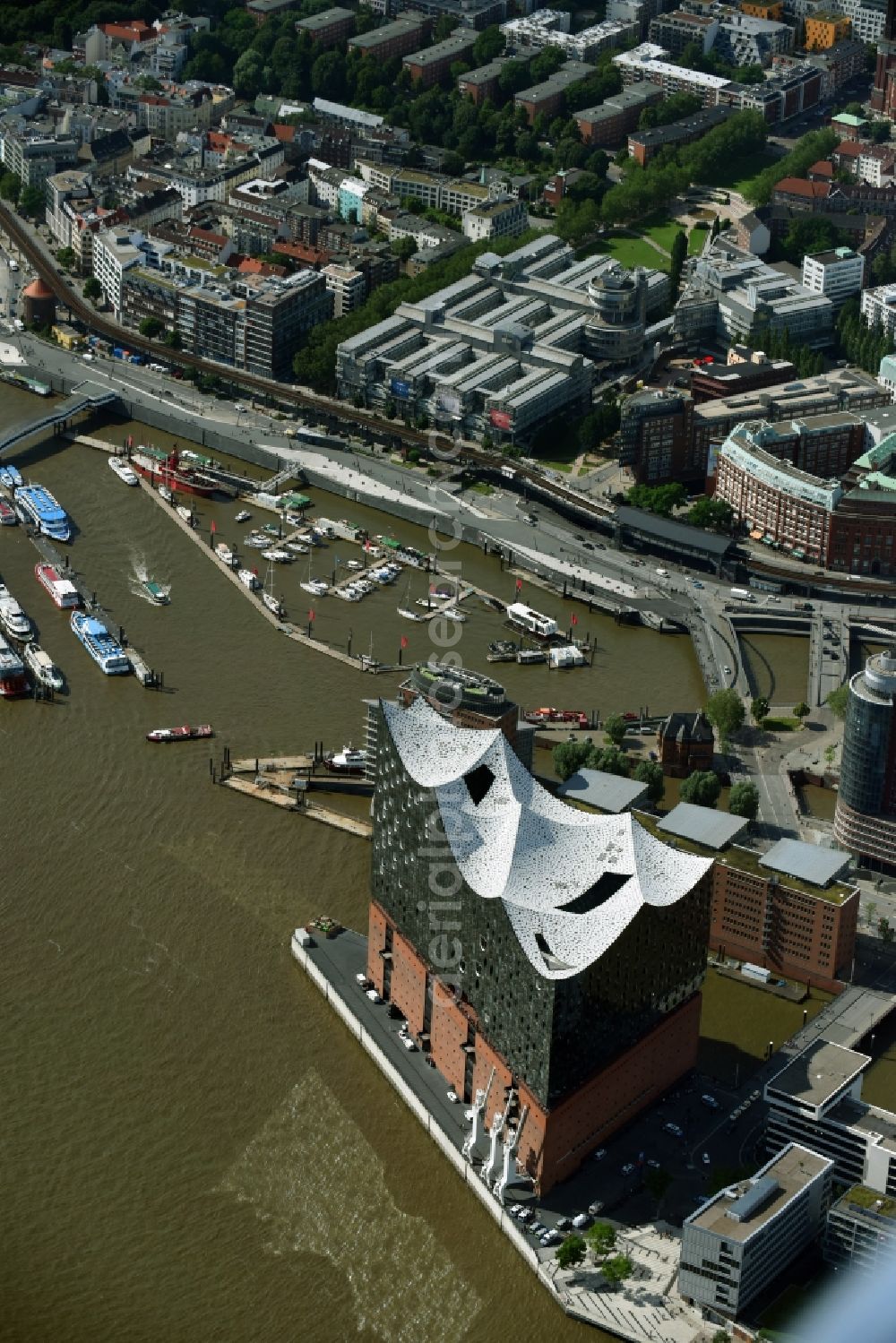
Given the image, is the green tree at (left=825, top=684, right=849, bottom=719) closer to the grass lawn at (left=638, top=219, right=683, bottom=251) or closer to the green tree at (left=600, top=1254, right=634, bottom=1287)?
the green tree at (left=600, top=1254, right=634, bottom=1287)

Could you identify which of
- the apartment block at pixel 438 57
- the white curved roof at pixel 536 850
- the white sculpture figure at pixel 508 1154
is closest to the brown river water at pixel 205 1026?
the white sculpture figure at pixel 508 1154

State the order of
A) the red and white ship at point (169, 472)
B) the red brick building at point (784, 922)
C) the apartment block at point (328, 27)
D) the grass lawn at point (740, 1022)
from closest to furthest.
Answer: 1. the grass lawn at point (740, 1022)
2. the red brick building at point (784, 922)
3. the red and white ship at point (169, 472)
4. the apartment block at point (328, 27)

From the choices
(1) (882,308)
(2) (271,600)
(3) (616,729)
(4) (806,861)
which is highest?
(1) (882,308)

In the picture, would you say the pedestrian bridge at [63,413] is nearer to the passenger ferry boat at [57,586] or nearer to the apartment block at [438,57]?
the passenger ferry boat at [57,586]

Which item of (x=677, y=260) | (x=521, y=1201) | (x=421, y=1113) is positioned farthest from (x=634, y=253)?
(x=521, y=1201)

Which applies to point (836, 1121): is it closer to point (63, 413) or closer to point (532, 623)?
point (532, 623)

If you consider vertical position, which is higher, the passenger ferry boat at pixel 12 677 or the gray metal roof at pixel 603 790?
the gray metal roof at pixel 603 790
